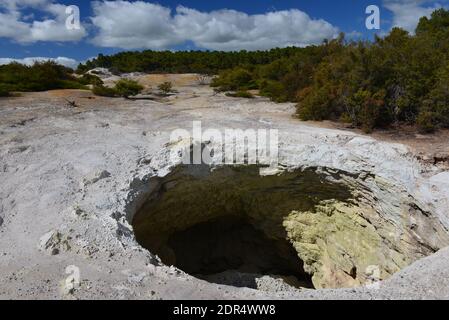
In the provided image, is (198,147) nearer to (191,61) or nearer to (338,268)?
(338,268)

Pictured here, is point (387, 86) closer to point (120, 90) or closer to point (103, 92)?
point (120, 90)

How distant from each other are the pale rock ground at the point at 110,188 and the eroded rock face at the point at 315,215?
1.79 ft

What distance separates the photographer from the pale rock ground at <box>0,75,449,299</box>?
202 inches

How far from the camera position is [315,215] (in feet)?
37.3

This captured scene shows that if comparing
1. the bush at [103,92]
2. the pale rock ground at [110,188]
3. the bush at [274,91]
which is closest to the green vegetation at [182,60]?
the bush at [274,91]

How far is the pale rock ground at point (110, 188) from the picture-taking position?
16.9 ft

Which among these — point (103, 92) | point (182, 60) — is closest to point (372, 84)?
point (103, 92)

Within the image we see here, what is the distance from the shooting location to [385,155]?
8.90m

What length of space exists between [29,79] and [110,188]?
12.5 metres
